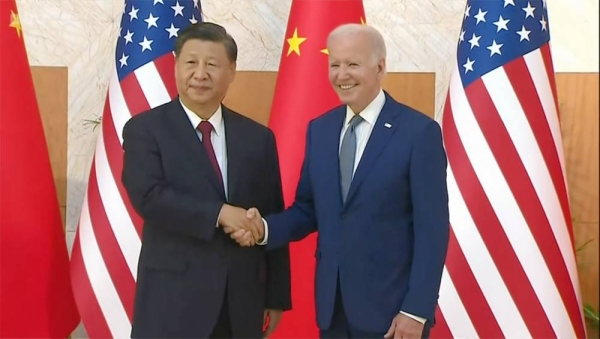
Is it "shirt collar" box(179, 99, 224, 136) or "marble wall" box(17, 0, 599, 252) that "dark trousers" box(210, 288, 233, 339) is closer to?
"shirt collar" box(179, 99, 224, 136)

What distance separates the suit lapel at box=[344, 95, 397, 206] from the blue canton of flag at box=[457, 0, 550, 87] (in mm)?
956

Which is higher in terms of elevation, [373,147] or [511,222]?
[373,147]

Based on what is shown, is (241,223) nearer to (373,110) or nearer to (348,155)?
(348,155)

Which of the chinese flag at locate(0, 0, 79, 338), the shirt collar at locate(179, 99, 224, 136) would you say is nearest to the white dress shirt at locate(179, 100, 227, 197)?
Result: the shirt collar at locate(179, 99, 224, 136)

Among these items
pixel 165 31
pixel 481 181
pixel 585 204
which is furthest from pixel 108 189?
pixel 585 204

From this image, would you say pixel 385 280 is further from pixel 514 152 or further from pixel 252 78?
pixel 252 78

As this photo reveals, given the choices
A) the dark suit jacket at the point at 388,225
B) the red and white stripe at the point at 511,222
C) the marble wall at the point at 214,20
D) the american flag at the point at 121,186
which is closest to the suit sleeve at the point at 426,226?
the dark suit jacket at the point at 388,225

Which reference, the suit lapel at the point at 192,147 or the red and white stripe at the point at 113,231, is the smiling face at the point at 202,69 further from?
the red and white stripe at the point at 113,231

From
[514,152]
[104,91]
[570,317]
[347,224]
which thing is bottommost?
[570,317]

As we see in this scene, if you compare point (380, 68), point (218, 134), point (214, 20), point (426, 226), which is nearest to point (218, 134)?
point (218, 134)

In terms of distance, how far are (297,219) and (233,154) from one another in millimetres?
272

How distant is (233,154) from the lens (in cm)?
183

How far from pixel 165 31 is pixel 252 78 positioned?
659 mm

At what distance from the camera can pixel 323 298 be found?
184 centimetres
